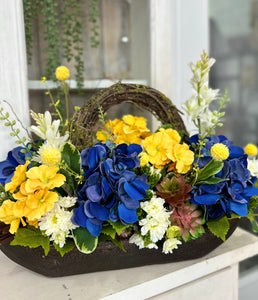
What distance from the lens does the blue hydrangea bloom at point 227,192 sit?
1.80ft

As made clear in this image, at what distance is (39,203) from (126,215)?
15 cm

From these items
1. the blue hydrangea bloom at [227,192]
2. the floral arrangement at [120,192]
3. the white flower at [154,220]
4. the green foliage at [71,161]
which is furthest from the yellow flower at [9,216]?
the blue hydrangea bloom at [227,192]

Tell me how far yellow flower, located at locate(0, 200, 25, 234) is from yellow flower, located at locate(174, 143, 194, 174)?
31 cm

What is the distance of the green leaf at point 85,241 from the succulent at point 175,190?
6.0 inches

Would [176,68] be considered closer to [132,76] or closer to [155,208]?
[132,76]

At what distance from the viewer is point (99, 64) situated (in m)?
0.89

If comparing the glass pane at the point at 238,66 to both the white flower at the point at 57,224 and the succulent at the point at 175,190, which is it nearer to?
the succulent at the point at 175,190

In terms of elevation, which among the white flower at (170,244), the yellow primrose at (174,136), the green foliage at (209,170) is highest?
the yellow primrose at (174,136)

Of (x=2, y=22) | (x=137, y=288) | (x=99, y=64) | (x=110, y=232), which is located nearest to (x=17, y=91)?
(x=2, y=22)

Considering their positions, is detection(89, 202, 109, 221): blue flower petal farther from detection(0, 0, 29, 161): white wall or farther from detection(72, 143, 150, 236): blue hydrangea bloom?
detection(0, 0, 29, 161): white wall

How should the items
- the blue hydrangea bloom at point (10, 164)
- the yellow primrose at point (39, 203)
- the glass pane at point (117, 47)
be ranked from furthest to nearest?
the glass pane at point (117, 47), the blue hydrangea bloom at point (10, 164), the yellow primrose at point (39, 203)

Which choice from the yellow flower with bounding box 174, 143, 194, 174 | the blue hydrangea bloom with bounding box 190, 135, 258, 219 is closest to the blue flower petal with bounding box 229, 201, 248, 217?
the blue hydrangea bloom with bounding box 190, 135, 258, 219

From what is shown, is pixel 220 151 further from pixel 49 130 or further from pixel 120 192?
pixel 49 130

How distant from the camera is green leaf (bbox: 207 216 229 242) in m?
0.54
